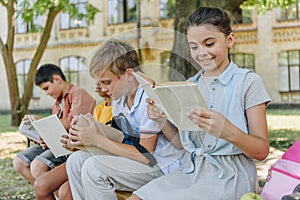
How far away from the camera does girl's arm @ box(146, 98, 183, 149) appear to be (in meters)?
2.03

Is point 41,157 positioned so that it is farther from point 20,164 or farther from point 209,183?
point 209,183

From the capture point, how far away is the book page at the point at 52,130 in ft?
8.08

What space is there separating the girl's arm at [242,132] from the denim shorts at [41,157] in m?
1.59

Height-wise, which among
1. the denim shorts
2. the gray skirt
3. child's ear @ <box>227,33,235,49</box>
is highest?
child's ear @ <box>227,33,235,49</box>

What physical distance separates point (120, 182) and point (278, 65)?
1933cm

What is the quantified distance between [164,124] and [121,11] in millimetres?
20873

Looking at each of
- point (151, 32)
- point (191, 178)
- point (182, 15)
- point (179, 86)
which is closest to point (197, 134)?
point (191, 178)

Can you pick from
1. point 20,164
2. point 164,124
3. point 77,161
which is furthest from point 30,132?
point 164,124

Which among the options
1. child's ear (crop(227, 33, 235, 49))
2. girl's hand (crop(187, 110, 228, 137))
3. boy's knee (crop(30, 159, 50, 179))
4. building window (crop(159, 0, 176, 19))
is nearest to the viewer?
girl's hand (crop(187, 110, 228, 137))

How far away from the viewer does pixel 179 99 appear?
1733 mm

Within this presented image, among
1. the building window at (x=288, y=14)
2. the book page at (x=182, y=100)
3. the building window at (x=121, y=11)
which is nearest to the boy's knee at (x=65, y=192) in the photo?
the book page at (x=182, y=100)

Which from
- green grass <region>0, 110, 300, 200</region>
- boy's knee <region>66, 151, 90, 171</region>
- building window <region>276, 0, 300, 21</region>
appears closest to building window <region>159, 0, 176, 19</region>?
building window <region>276, 0, 300, 21</region>

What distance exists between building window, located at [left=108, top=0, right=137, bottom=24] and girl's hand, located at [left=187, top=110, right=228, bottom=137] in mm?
20736

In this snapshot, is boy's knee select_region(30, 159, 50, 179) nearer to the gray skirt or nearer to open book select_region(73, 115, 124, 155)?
open book select_region(73, 115, 124, 155)
